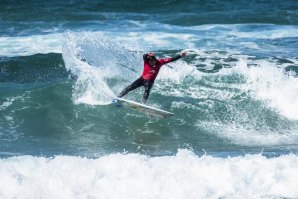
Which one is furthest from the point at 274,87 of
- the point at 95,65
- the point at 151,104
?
the point at 95,65

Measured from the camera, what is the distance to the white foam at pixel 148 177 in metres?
11.1

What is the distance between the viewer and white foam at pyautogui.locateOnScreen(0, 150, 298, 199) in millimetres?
11141

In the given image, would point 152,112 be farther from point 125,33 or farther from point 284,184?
point 125,33

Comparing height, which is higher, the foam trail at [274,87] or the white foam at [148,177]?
the white foam at [148,177]

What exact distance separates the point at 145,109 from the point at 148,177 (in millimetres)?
4186

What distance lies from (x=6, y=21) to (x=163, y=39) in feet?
25.9

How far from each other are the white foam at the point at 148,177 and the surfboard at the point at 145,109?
319cm

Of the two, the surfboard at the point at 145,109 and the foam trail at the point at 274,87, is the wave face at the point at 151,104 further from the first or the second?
the surfboard at the point at 145,109

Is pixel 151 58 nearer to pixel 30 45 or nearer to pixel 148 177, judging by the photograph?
pixel 148 177

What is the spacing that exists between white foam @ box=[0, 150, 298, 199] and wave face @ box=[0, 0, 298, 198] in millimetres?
22

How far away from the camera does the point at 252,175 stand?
11688mm

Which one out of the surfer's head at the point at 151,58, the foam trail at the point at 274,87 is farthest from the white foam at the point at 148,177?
the foam trail at the point at 274,87

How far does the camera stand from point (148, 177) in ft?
38.1

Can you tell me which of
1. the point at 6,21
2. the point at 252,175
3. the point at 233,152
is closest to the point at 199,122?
the point at 233,152
